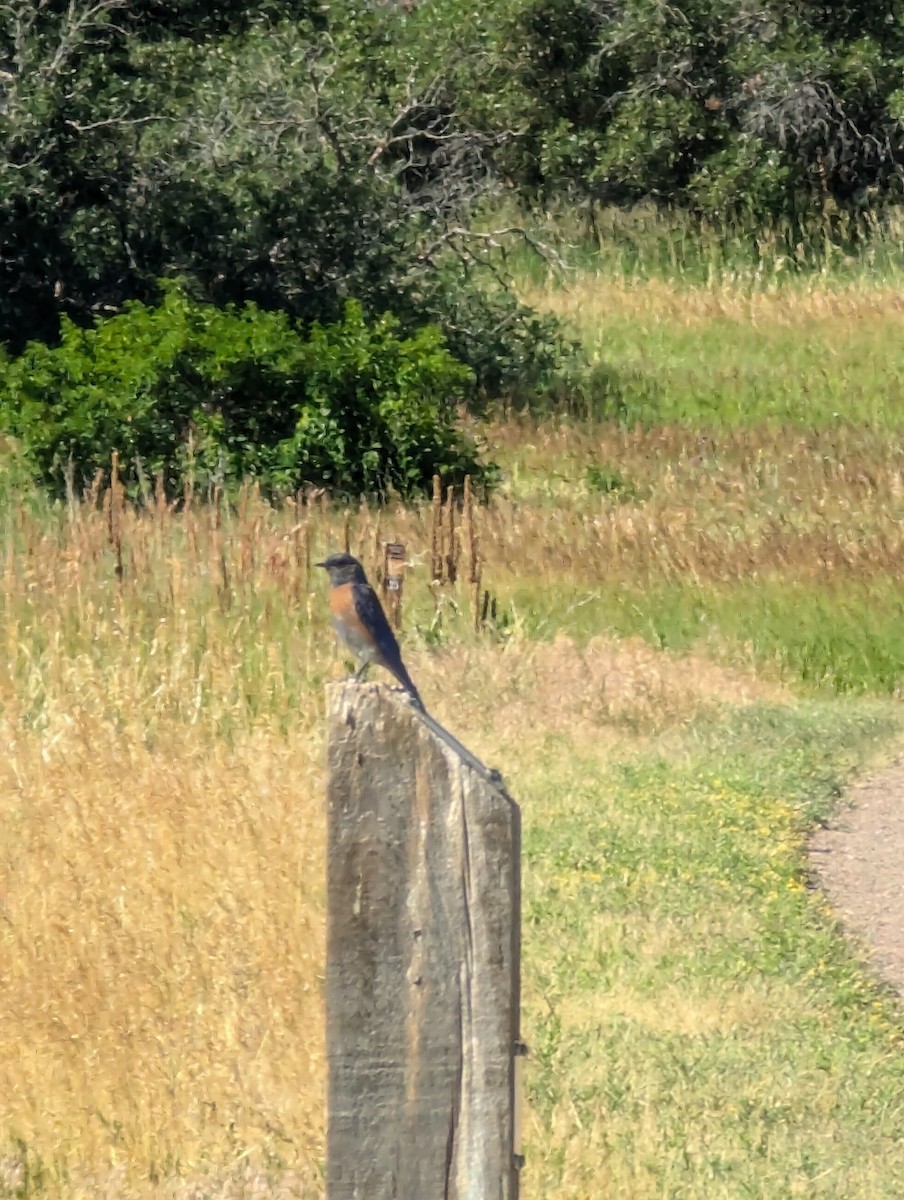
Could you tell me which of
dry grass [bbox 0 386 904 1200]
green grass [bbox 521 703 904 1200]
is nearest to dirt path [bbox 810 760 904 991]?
green grass [bbox 521 703 904 1200]

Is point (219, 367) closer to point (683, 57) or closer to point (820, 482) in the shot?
point (820, 482)

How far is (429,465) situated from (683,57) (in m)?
11.1

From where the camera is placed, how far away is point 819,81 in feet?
74.0

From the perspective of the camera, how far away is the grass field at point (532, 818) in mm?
4465

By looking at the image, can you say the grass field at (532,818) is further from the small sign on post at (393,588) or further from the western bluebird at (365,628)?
the western bluebird at (365,628)

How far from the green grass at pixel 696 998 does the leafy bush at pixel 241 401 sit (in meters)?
4.75

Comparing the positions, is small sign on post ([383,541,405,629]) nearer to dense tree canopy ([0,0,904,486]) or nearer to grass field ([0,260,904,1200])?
grass field ([0,260,904,1200])

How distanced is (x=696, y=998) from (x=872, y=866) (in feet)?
5.89

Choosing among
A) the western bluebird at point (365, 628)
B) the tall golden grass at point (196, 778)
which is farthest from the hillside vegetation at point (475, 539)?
the western bluebird at point (365, 628)

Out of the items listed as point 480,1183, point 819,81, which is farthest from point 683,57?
point 480,1183

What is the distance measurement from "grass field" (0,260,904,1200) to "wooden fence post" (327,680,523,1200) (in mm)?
1662

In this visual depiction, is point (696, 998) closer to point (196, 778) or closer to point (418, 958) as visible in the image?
point (196, 778)

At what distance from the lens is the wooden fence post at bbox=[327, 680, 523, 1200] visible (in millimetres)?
2486

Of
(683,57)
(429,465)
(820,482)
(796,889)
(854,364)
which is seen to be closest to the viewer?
(796,889)
